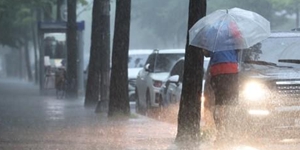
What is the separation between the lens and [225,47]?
12.7 meters

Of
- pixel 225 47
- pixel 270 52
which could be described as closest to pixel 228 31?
pixel 225 47

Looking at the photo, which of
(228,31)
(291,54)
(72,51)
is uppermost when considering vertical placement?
(228,31)

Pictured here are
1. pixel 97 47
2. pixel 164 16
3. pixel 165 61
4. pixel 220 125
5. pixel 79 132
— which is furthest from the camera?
pixel 164 16

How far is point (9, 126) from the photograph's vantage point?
18.2m

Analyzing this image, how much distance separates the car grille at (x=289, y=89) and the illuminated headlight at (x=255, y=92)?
0.19 meters

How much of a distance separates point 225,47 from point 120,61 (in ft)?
23.3

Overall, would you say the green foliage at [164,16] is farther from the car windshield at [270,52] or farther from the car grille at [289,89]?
the car grille at [289,89]

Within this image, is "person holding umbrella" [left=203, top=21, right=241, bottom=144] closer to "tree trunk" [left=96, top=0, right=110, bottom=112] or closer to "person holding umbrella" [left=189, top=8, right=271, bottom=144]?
"person holding umbrella" [left=189, top=8, right=271, bottom=144]

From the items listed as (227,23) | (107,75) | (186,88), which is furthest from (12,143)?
(107,75)

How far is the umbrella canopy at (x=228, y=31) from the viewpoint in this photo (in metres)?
12.7

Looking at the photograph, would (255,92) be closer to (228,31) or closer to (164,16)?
(228,31)

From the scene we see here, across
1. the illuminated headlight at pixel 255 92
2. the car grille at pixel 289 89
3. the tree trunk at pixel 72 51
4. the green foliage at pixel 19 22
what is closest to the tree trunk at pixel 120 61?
the illuminated headlight at pixel 255 92

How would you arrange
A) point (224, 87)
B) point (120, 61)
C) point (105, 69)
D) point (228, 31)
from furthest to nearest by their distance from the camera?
point (105, 69), point (120, 61), point (228, 31), point (224, 87)

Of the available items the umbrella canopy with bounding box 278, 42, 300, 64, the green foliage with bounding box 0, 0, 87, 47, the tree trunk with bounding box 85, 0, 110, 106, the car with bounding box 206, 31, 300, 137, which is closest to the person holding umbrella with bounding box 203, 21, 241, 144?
the car with bounding box 206, 31, 300, 137
